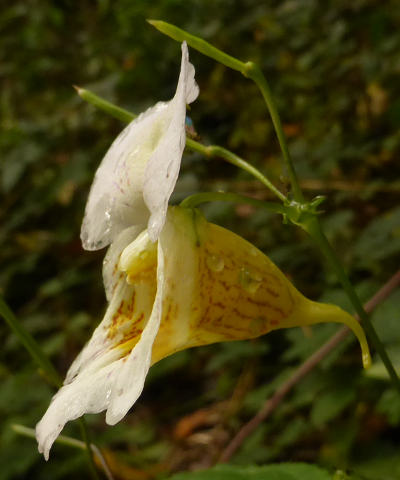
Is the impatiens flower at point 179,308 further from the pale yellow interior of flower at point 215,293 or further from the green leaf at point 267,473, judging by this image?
the green leaf at point 267,473

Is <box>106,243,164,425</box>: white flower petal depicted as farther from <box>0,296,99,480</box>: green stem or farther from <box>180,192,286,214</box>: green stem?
<box>0,296,99,480</box>: green stem

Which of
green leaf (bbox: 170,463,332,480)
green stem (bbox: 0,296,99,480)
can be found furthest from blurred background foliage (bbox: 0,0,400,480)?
green stem (bbox: 0,296,99,480)

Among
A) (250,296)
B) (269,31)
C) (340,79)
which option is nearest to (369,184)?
(340,79)

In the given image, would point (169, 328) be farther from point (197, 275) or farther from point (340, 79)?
point (340, 79)

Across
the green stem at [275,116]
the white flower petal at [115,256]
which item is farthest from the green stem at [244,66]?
the white flower petal at [115,256]

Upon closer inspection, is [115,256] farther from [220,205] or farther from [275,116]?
[220,205]

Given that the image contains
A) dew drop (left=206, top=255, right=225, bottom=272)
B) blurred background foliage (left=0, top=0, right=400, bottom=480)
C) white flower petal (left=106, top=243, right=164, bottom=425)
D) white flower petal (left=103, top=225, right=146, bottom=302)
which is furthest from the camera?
blurred background foliage (left=0, top=0, right=400, bottom=480)
